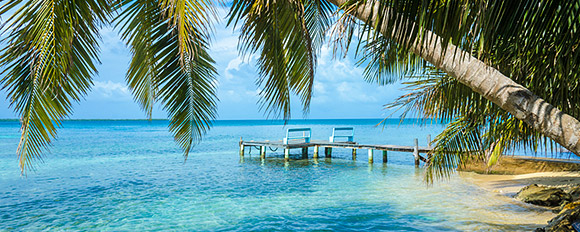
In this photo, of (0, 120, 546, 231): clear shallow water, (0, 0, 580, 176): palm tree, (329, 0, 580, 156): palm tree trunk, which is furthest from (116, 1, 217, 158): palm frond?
(0, 120, 546, 231): clear shallow water

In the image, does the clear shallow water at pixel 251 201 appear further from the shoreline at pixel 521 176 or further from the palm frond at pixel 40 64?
the palm frond at pixel 40 64

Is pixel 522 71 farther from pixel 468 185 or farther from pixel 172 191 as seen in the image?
pixel 172 191

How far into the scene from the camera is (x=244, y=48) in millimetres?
4230

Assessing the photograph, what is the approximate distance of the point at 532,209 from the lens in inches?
421

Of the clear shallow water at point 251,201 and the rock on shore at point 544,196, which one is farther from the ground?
the rock on shore at point 544,196

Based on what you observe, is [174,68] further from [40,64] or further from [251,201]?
[251,201]

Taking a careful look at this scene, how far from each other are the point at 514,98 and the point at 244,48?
259 centimetres

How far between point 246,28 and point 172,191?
465 inches

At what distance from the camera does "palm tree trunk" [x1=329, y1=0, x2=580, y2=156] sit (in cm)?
309

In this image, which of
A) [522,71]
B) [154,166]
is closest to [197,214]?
[522,71]

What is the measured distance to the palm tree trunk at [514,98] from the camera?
3.09 meters

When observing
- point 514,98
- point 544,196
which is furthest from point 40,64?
point 544,196

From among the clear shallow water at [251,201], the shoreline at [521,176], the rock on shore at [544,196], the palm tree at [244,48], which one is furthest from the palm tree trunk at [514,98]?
the rock on shore at [544,196]

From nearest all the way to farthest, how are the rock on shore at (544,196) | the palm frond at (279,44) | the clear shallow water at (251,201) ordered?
the palm frond at (279,44) → the clear shallow water at (251,201) → the rock on shore at (544,196)
